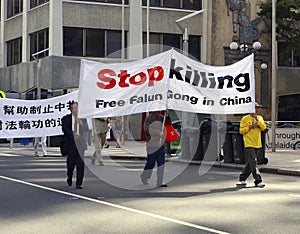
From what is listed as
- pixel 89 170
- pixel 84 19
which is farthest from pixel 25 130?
pixel 84 19

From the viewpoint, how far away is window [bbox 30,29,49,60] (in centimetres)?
3862

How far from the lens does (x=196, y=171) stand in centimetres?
1783

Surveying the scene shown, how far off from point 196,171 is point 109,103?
5.27m

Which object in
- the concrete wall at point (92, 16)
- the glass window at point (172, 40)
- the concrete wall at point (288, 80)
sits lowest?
the concrete wall at point (288, 80)

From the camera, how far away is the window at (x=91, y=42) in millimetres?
38000

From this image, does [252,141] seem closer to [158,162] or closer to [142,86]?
[158,162]

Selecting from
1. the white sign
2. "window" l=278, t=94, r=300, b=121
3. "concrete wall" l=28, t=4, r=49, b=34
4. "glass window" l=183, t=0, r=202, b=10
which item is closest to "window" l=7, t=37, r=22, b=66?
"concrete wall" l=28, t=4, r=49, b=34

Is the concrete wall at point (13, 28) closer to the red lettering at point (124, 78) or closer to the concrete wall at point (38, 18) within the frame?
the concrete wall at point (38, 18)

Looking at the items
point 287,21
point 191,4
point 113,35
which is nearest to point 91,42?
point 113,35

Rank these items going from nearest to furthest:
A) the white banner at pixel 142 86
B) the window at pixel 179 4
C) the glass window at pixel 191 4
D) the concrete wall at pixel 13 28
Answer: the white banner at pixel 142 86 → the window at pixel 179 4 → the glass window at pixel 191 4 → the concrete wall at pixel 13 28

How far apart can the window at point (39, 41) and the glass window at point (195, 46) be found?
9.63 metres

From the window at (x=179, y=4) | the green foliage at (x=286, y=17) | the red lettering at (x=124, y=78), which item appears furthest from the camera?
the window at (x=179, y=4)

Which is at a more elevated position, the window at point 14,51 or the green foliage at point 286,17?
the green foliage at point 286,17

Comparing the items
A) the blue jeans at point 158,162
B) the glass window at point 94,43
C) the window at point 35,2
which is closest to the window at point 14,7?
the window at point 35,2
